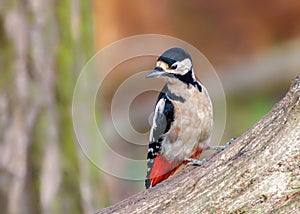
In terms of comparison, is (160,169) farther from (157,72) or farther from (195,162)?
(157,72)

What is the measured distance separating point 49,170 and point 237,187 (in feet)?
6.79

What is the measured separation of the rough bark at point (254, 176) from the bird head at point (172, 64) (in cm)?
39

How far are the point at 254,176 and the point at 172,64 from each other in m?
0.57

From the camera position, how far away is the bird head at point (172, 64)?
9.93 ft

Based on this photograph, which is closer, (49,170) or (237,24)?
A: (49,170)

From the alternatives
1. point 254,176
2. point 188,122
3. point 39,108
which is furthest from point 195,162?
point 39,108

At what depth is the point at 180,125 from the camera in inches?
133

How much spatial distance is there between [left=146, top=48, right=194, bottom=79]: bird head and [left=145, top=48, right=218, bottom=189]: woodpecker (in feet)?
0.29

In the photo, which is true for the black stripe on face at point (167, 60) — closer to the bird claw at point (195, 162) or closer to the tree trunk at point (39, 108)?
the bird claw at point (195, 162)

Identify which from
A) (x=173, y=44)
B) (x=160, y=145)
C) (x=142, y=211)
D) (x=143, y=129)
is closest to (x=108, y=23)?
(x=173, y=44)

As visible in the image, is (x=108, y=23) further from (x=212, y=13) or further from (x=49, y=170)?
(x=49, y=170)

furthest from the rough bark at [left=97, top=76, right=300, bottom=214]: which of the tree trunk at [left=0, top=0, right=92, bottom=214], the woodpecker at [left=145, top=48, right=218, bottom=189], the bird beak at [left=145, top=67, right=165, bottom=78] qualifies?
the tree trunk at [left=0, top=0, right=92, bottom=214]

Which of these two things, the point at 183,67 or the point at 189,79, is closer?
the point at 183,67

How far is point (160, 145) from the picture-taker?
3445mm
